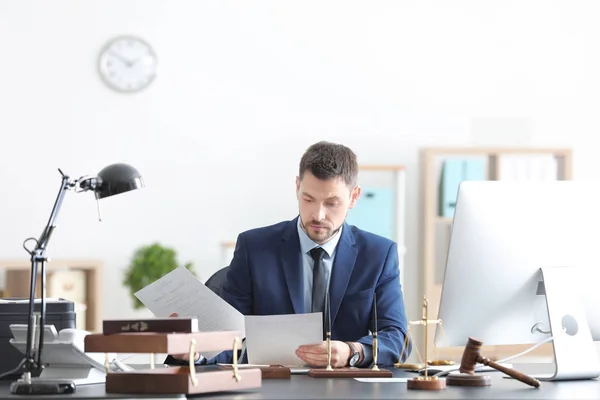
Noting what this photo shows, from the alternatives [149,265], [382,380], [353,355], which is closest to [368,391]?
[382,380]

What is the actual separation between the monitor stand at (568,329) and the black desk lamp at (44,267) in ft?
3.31

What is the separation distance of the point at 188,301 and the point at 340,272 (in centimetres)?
61

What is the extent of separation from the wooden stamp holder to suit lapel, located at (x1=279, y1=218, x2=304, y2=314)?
879mm

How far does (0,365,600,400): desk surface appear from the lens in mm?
1915

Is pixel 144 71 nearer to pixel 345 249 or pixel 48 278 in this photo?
pixel 48 278

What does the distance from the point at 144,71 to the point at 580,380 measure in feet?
13.6

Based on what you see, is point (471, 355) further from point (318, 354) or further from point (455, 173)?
point (455, 173)

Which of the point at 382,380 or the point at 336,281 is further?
the point at 336,281

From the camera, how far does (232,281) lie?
2.95 metres

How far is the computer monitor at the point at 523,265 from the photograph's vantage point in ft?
7.45

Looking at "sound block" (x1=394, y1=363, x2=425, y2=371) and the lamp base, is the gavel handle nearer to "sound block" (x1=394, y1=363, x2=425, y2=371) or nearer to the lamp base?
"sound block" (x1=394, y1=363, x2=425, y2=371)

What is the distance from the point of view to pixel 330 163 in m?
2.80

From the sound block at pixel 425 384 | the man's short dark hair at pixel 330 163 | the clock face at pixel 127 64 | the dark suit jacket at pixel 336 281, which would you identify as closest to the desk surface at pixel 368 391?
the sound block at pixel 425 384

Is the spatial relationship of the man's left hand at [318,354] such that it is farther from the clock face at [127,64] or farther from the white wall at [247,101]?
the clock face at [127,64]
